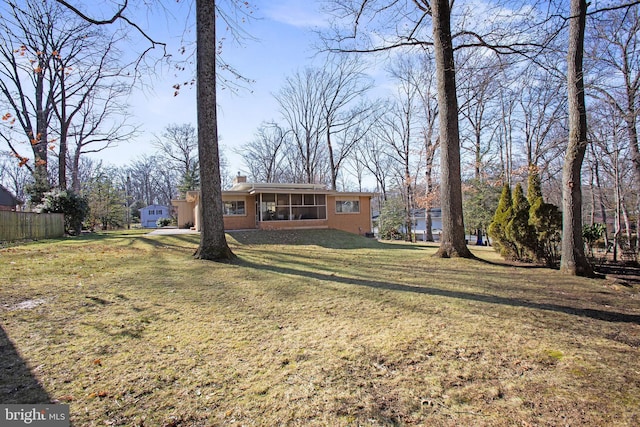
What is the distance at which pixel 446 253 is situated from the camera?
7.64 m

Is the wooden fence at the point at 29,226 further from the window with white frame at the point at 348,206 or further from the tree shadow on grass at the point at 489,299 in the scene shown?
the window with white frame at the point at 348,206

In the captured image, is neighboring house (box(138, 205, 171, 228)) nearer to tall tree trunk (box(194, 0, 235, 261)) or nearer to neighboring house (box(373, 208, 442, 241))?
neighboring house (box(373, 208, 442, 241))

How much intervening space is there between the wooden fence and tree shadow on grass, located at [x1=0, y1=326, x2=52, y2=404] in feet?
45.4

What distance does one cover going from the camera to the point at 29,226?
13.2 meters

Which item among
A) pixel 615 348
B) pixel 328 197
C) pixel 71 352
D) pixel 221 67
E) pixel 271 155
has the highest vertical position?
pixel 271 155

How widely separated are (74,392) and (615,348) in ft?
13.9

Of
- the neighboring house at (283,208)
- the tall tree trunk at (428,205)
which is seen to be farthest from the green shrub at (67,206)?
the tall tree trunk at (428,205)

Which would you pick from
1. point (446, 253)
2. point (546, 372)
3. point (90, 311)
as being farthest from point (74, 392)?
point (446, 253)

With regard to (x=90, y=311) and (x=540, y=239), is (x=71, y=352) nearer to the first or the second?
(x=90, y=311)

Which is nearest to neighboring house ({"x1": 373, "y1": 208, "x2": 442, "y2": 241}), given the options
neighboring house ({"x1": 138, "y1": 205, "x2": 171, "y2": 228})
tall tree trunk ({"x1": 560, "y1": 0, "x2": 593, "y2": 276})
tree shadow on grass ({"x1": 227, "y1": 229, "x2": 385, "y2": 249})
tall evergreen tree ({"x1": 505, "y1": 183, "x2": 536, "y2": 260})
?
tree shadow on grass ({"x1": 227, "y1": 229, "x2": 385, "y2": 249})

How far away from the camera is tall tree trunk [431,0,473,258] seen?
7.58m

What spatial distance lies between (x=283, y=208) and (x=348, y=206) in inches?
183

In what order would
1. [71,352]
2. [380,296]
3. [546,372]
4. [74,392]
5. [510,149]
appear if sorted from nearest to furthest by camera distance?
1. [74,392]
2. [546,372]
3. [71,352]
4. [380,296]
5. [510,149]

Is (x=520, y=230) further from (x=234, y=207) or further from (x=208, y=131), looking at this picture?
(x=234, y=207)
